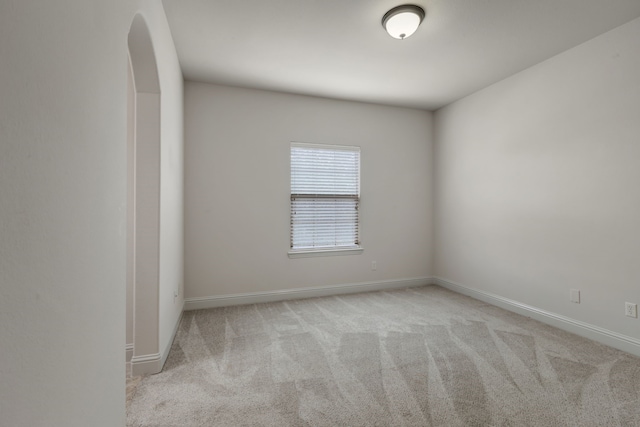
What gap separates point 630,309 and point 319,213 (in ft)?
10.4

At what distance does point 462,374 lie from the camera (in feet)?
6.91

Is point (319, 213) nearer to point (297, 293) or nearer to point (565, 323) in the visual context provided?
point (297, 293)

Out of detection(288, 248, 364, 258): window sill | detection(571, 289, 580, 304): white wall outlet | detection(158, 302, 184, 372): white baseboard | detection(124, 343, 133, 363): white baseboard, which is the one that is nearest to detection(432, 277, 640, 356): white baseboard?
detection(571, 289, 580, 304): white wall outlet

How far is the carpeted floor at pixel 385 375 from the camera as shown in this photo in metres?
1.71

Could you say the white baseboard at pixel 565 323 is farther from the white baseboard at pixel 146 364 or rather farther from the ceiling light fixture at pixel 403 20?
the white baseboard at pixel 146 364

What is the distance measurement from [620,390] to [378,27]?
3.12 m

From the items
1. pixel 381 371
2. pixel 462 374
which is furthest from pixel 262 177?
pixel 462 374

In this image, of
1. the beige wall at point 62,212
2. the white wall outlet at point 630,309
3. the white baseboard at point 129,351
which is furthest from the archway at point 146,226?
the white wall outlet at point 630,309

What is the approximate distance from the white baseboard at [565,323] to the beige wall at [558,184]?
0.16 ft

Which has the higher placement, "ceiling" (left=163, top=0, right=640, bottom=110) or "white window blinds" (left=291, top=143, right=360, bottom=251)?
"ceiling" (left=163, top=0, right=640, bottom=110)

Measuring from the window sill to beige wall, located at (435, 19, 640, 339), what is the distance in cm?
145

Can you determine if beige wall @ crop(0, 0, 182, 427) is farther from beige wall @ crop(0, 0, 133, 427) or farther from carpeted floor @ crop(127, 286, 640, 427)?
carpeted floor @ crop(127, 286, 640, 427)

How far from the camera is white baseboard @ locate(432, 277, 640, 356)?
8.13 ft

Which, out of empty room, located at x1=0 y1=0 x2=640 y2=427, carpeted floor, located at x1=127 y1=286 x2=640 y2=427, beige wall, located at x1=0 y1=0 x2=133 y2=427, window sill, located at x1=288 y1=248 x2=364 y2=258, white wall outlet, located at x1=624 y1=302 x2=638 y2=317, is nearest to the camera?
beige wall, located at x1=0 y1=0 x2=133 y2=427
